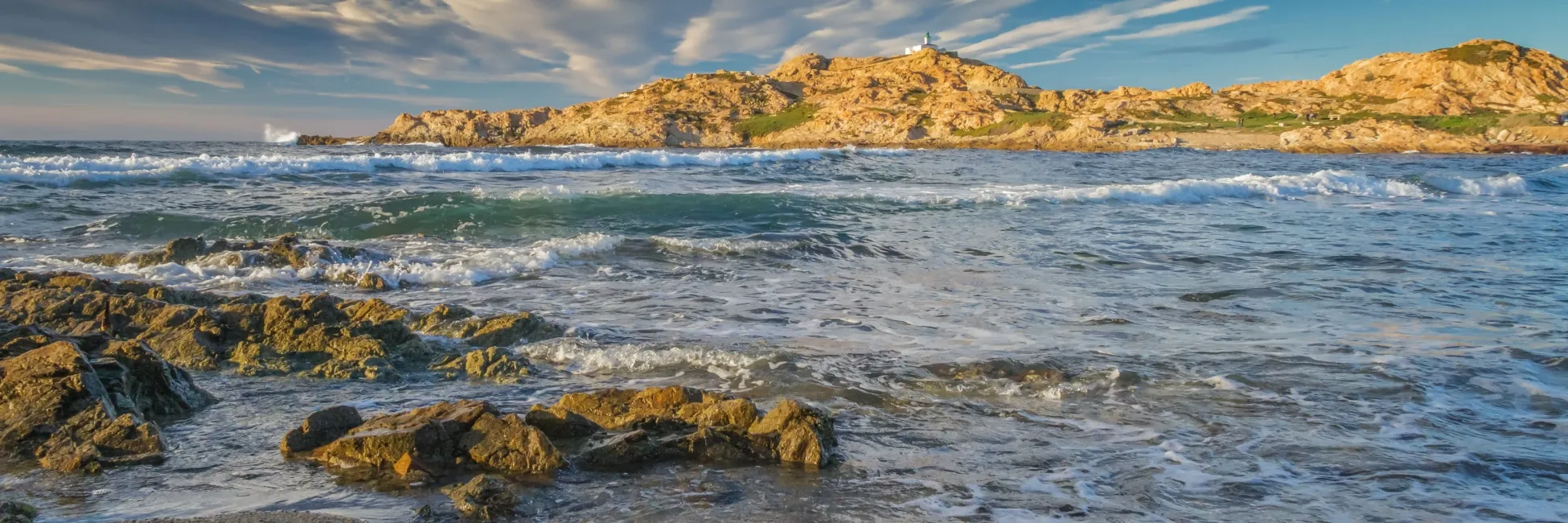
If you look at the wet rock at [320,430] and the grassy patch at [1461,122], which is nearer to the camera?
the wet rock at [320,430]

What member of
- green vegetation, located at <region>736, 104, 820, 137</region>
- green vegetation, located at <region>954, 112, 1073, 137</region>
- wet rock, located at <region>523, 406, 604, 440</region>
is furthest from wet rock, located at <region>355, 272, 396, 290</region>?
green vegetation, located at <region>736, 104, 820, 137</region>

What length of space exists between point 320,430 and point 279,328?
265 centimetres

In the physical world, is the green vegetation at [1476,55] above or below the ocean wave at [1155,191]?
above

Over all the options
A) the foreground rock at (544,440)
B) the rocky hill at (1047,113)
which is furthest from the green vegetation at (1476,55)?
the foreground rock at (544,440)

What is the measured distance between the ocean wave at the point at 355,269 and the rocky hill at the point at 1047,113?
7508 centimetres

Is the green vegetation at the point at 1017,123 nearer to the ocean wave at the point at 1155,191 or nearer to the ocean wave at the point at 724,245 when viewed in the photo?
the ocean wave at the point at 1155,191

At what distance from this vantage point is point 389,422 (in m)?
4.05

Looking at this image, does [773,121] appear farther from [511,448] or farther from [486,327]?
[511,448]

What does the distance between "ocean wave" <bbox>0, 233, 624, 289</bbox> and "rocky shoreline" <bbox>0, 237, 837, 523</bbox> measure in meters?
3.69

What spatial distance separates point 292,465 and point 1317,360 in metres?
6.27

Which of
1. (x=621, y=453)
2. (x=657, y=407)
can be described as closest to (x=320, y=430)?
(x=621, y=453)

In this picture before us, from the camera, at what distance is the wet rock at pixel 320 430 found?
4012mm

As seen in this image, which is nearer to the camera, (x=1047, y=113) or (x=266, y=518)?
(x=266, y=518)

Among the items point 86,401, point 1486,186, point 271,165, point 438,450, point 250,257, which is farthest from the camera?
point 271,165
